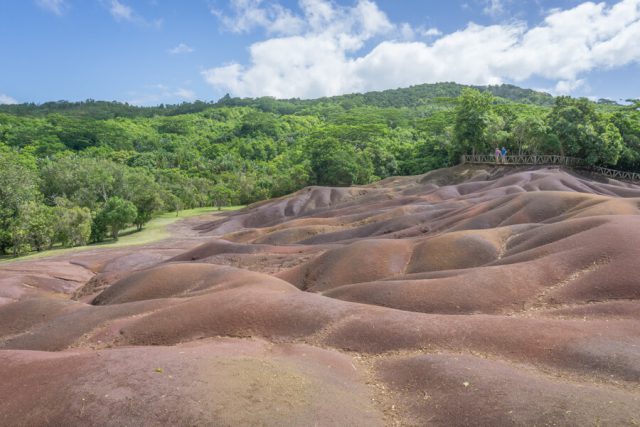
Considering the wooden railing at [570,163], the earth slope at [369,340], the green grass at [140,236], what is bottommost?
the green grass at [140,236]

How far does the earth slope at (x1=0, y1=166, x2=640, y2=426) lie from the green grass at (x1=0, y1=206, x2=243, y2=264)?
78.4 ft

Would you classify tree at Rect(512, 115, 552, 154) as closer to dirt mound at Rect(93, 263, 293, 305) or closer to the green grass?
the green grass

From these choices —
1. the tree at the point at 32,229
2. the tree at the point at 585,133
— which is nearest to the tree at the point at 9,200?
the tree at the point at 32,229

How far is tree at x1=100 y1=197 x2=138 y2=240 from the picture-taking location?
5600 centimetres

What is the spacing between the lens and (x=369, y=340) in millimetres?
12648

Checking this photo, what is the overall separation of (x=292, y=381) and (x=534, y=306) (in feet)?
31.2

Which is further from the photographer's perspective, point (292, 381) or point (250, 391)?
point (292, 381)

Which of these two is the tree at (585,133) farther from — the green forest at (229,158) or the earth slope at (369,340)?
the earth slope at (369,340)

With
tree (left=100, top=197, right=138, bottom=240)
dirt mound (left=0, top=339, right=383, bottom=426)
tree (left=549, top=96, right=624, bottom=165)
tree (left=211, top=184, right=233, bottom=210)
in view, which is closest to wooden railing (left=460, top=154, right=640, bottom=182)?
tree (left=549, top=96, right=624, bottom=165)

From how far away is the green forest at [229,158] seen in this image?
175 ft

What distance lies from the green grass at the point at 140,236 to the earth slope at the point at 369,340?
23896mm

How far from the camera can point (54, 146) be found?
113125mm

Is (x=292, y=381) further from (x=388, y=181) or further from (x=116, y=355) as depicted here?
(x=388, y=181)

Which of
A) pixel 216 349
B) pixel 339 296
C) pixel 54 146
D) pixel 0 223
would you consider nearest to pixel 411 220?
pixel 339 296
